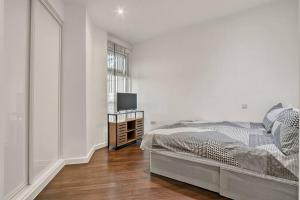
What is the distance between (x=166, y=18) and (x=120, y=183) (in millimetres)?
3213

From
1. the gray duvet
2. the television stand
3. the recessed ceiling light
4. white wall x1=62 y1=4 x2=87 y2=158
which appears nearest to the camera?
the gray duvet

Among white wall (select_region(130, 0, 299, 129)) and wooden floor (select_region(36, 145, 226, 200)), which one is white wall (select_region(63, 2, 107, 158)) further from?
white wall (select_region(130, 0, 299, 129))

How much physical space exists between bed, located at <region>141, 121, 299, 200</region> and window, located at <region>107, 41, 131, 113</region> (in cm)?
211

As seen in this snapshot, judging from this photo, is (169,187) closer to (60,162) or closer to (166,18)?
(60,162)

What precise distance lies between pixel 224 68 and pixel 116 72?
269 cm

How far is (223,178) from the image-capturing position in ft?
6.28

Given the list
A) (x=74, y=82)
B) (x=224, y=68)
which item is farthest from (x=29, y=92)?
(x=224, y=68)

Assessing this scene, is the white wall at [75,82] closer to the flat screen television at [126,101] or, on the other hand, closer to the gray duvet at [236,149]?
the flat screen television at [126,101]

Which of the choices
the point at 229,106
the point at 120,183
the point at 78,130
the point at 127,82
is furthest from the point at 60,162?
the point at 229,106

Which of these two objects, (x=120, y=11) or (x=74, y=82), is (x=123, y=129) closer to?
(x=74, y=82)

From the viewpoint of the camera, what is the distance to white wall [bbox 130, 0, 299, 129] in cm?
290

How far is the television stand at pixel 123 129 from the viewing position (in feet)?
12.3

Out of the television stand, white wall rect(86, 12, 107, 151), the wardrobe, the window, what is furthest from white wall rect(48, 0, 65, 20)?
the television stand

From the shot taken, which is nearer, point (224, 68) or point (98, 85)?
point (224, 68)
